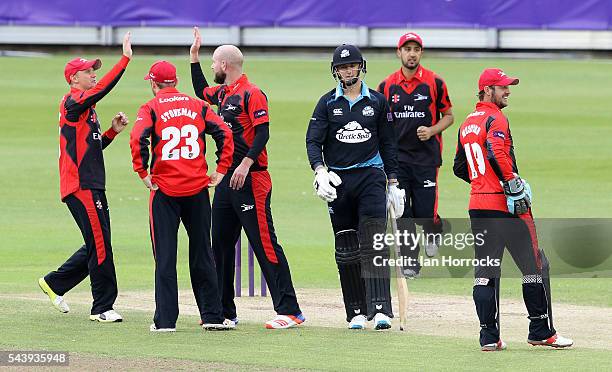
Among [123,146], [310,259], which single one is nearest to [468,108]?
[123,146]

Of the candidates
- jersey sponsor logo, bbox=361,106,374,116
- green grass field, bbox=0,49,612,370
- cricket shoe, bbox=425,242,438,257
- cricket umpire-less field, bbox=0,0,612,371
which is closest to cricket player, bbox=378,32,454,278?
cricket shoe, bbox=425,242,438,257

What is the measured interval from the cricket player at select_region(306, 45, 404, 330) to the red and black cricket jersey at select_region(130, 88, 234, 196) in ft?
2.59

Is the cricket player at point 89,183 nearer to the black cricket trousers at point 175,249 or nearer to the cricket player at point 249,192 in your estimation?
the black cricket trousers at point 175,249

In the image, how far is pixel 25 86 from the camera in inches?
1326

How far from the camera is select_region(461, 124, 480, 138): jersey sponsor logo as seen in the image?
961cm

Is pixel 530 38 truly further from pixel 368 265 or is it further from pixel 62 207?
pixel 368 265

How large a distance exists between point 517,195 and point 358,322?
1.87 meters

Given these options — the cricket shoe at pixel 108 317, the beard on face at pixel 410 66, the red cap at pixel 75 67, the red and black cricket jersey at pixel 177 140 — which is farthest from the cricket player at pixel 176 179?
the beard on face at pixel 410 66

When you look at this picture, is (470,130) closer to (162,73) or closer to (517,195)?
(517,195)

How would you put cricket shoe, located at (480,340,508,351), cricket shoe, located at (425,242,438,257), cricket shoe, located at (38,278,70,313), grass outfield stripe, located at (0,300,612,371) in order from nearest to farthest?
1. grass outfield stripe, located at (0,300,612,371)
2. cricket shoe, located at (480,340,508,351)
3. cricket shoe, located at (38,278,70,313)
4. cricket shoe, located at (425,242,438,257)

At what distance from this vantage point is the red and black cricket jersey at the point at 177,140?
10203 millimetres

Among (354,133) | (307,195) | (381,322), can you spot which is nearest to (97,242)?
(354,133)

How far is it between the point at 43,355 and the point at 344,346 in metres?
2.11

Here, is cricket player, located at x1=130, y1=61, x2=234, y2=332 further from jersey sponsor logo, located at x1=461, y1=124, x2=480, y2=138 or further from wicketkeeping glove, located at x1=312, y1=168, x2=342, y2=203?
jersey sponsor logo, located at x1=461, y1=124, x2=480, y2=138
